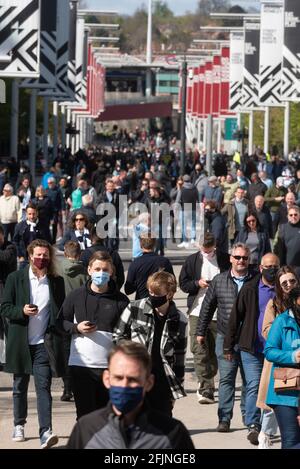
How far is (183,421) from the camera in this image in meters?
12.6

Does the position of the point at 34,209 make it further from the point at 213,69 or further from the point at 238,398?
the point at 213,69

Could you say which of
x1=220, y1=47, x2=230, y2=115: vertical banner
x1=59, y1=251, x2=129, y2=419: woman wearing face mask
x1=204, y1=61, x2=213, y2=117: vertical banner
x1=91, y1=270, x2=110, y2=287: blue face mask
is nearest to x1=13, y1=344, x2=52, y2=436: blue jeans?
x1=59, y1=251, x2=129, y2=419: woman wearing face mask

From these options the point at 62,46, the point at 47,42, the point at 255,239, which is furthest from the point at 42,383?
the point at 62,46

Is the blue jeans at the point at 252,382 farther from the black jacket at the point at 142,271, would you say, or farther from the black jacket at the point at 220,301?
the black jacket at the point at 142,271

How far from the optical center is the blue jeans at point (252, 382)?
11.8m

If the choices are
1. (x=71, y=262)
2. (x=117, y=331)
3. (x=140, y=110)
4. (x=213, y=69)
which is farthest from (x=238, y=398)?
(x=140, y=110)

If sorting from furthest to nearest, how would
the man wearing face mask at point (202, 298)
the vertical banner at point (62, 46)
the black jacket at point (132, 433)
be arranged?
the vertical banner at point (62, 46) → the man wearing face mask at point (202, 298) → the black jacket at point (132, 433)

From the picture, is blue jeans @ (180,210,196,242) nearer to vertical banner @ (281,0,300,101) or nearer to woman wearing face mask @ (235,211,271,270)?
vertical banner @ (281,0,300,101)

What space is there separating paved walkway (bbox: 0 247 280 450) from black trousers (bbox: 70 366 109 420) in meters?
0.84

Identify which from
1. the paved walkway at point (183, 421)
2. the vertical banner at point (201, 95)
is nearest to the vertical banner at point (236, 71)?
the vertical banner at point (201, 95)

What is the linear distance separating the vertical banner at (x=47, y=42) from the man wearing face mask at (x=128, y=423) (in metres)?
34.9

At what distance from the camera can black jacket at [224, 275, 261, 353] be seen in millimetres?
11641

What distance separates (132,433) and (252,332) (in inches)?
220

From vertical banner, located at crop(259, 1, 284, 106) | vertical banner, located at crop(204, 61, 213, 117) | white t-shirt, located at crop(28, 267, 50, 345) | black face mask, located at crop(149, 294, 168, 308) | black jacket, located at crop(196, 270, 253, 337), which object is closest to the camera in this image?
black face mask, located at crop(149, 294, 168, 308)
